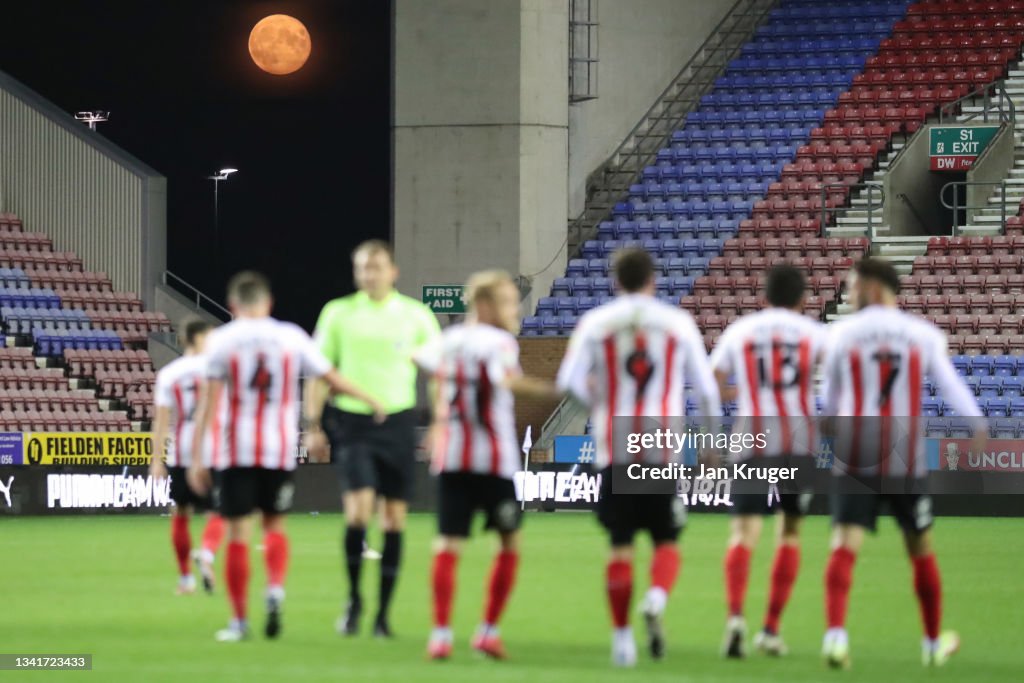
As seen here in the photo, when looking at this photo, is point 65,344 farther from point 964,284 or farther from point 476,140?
point 964,284

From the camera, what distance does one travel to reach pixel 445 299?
33562mm

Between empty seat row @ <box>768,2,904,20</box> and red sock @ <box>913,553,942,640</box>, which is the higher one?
empty seat row @ <box>768,2,904,20</box>

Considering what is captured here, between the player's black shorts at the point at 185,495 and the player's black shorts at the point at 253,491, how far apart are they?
381 centimetres

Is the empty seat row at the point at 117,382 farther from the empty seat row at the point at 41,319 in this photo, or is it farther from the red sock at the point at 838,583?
the red sock at the point at 838,583

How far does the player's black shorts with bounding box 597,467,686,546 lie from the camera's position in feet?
30.3

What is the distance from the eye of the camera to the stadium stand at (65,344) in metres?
32.7

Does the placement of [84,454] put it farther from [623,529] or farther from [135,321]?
[623,529]

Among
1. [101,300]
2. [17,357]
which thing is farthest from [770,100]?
[17,357]

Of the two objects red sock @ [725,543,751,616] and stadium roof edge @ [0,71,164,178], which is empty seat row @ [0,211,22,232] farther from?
red sock @ [725,543,751,616]

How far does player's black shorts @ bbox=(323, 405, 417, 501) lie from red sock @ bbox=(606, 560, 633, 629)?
1964mm

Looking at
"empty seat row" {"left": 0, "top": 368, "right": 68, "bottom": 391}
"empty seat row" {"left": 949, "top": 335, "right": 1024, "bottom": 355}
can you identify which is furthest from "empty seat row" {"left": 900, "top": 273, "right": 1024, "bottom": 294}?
"empty seat row" {"left": 0, "top": 368, "right": 68, "bottom": 391}

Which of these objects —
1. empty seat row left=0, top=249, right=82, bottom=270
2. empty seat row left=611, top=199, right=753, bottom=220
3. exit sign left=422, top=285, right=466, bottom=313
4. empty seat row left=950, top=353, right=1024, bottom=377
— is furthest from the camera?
empty seat row left=0, top=249, right=82, bottom=270

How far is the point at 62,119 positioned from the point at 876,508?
29.7m

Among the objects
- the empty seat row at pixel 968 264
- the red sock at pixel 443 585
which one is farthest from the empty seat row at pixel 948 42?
the red sock at pixel 443 585
